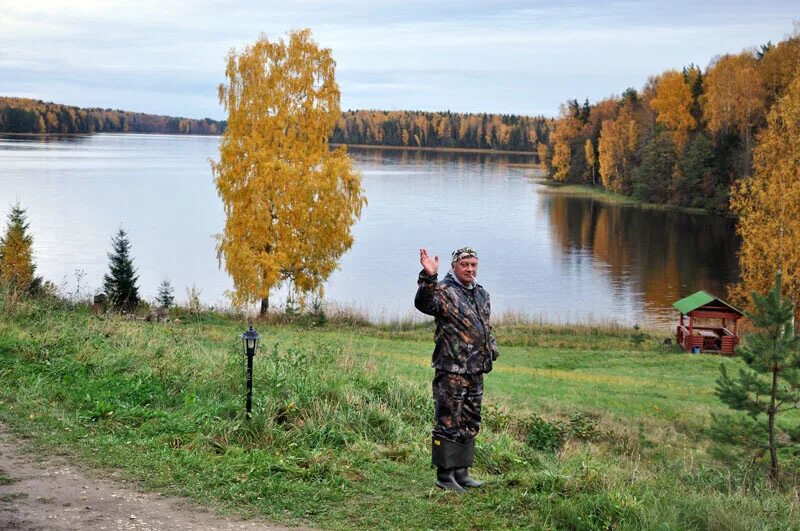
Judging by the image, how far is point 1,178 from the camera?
82562 mm

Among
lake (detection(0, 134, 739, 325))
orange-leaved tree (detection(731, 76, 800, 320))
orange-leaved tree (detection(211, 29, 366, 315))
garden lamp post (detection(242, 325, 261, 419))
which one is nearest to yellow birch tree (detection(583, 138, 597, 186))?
lake (detection(0, 134, 739, 325))

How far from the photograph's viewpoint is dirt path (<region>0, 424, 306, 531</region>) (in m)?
6.19

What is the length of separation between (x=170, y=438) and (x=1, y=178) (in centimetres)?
8350

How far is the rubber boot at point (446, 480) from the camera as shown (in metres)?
7.18

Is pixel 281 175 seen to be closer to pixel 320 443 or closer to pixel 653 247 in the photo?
pixel 320 443

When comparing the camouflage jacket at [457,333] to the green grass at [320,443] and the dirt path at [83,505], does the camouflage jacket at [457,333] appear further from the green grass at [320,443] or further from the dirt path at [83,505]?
the dirt path at [83,505]

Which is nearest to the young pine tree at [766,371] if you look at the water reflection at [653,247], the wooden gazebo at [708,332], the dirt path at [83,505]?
the dirt path at [83,505]

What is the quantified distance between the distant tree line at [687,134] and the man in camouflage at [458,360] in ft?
141

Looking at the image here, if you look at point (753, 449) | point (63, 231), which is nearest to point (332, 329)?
point (753, 449)

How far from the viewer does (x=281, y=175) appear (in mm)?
28656

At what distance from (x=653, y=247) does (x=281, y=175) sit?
3467 centimetres

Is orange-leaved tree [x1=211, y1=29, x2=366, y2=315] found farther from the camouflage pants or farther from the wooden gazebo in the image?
the camouflage pants

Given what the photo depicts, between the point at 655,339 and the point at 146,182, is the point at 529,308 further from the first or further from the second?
the point at 146,182

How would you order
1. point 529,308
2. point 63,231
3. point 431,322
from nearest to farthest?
1. point 431,322
2. point 529,308
3. point 63,231
